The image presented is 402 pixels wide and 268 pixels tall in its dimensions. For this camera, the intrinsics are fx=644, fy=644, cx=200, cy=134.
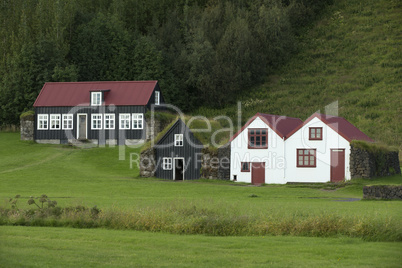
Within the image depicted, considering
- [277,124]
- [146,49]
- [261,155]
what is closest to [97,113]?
[261,155]

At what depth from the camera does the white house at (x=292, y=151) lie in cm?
5059

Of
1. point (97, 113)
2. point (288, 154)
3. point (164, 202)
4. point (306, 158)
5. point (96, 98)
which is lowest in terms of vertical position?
point (164, 202)

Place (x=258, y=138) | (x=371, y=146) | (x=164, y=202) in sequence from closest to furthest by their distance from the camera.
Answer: (x=164, y=202)
(x=371, y=146)
(x=258, y=138)

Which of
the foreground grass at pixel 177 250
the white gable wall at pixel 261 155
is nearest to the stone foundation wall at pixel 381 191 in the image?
the white gable wall at pixel 261 155

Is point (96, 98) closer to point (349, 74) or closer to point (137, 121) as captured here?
point (137, 121)

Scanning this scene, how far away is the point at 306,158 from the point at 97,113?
26840mm

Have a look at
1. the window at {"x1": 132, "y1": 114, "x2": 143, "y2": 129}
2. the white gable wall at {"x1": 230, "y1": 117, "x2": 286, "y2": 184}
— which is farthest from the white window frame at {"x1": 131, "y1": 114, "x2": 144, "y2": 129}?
the white gable wall at {"x1": 230, "y1": 117, "x2": 286, "y2": 184}

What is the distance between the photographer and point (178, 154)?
55.2 meters

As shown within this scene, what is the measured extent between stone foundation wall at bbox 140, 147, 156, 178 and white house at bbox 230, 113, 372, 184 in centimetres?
693

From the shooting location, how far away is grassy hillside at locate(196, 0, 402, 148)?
265ft

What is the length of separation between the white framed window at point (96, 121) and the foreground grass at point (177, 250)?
48294mm

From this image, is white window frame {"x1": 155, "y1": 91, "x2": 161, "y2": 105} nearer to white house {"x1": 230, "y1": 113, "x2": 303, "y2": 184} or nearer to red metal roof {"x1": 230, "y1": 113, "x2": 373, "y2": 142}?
red metal roof {"x1": 230, "y1": 113, "x2": 373, "y2": 142}

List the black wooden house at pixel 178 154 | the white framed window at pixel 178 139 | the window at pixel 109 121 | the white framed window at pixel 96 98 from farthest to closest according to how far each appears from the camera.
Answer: the white framed window at pixel 96 98 → the window at pixel 109 121 → the white framed window at pixel 178 139 → the black wooden house at pixel 178 154

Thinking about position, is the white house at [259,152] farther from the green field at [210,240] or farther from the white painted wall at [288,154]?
the green field at [210,240]
